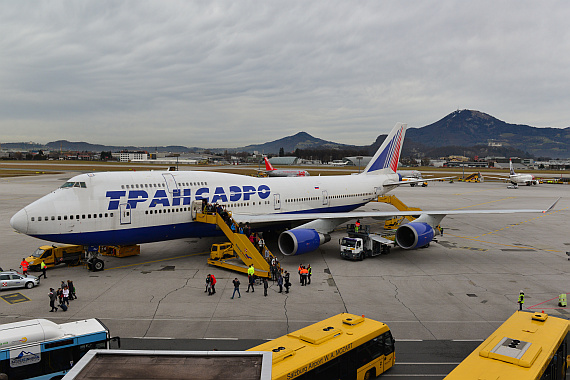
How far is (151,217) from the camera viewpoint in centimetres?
2581

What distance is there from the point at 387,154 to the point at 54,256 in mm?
33312

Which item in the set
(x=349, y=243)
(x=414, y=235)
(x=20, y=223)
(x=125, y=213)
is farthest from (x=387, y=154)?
(x=20, y=223)

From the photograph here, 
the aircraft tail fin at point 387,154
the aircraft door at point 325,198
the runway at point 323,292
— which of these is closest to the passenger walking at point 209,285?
the runway at point 323,292

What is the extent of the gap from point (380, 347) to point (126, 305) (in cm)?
1273

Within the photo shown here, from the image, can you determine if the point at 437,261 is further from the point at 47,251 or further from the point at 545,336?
the point at 47,251

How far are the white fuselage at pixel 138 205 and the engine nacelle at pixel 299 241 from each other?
182 inches

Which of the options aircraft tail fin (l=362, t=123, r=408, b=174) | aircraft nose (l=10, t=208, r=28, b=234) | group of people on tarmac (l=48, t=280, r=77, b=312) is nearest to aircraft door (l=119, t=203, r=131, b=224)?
aircraft nose (l=10, t=208, r=28, b=234)

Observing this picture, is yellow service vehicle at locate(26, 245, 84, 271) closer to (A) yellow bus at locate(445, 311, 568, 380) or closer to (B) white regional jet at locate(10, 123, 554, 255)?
(B) white regional jet at locate(10, 123, 554, 255)

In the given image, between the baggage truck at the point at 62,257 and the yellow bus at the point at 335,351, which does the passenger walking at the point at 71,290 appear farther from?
the yellow bus at the point at 335,351

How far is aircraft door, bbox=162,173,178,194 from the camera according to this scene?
26984mm

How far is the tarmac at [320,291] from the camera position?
58.3ft

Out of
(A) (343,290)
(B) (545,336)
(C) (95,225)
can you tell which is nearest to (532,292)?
(A) (343,290)

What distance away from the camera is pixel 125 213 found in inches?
981

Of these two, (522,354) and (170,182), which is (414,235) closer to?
(170,182)
